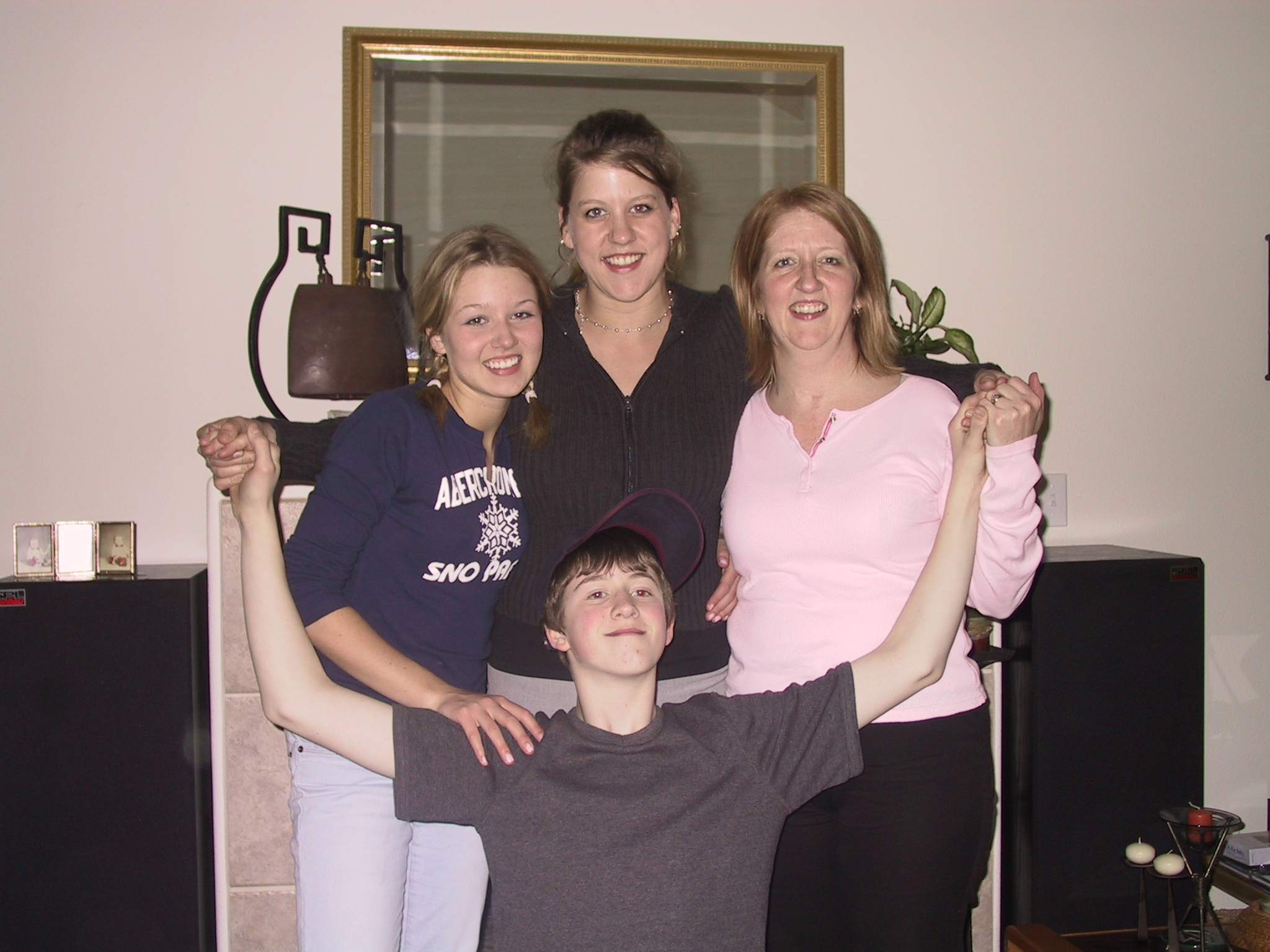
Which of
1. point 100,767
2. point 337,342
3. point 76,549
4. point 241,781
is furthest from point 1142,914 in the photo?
point 76,549

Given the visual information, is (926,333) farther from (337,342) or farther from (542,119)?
(337,342)

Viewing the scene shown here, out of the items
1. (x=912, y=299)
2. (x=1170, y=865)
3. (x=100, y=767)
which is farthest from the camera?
(x=912, y=299)

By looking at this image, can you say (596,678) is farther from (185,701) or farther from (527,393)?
(185,701)

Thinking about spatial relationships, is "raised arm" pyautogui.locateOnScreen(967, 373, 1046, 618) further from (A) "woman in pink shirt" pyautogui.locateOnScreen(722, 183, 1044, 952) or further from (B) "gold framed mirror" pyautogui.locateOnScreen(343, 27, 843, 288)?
(B) "gold framed mirror" pyautogui.locateOnScreen(343, 27, 843, 288)

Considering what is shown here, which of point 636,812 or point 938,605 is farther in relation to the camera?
point 938,605

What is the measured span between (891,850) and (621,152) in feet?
3.80

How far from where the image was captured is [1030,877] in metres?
2.20

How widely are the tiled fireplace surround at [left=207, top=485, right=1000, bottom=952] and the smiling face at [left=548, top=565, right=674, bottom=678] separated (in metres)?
1.04

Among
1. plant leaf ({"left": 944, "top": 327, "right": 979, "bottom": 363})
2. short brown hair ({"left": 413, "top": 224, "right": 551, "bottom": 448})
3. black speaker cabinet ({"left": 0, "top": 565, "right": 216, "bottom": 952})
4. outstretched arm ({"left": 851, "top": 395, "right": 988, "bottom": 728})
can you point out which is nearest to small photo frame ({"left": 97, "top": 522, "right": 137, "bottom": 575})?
black speaker cabinet ({"left": 0, "top": 565, "right": 216, "bottom": 952})

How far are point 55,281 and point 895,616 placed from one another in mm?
2275

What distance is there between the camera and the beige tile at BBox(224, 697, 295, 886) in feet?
6.94

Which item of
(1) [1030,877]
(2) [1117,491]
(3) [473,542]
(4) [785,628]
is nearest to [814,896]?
(4) [785,628]

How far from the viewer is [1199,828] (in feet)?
6.17

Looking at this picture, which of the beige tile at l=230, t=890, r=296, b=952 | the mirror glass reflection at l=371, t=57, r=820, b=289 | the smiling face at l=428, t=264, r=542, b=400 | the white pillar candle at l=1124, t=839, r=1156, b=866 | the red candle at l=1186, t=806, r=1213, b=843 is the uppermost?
the mirror glass reflection at l=371, t=57, r=820, b=289
